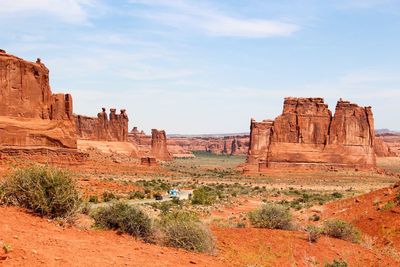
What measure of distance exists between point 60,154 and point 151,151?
233 ft

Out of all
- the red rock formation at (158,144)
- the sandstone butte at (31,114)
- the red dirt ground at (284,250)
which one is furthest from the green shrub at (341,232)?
the red rock formation at (158,144)

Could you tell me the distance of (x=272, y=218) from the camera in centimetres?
1513

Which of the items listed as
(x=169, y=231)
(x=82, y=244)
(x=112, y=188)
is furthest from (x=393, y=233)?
(x=112, y=188)

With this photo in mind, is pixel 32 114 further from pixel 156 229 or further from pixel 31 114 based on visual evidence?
pixel 156 229

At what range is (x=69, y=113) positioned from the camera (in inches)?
1850

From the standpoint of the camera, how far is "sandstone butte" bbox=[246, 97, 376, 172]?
71688 mm

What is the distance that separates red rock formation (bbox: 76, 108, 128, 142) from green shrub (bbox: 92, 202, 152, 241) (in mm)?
84181

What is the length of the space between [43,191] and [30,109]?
113 ft

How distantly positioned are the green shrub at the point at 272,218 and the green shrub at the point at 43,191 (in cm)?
643

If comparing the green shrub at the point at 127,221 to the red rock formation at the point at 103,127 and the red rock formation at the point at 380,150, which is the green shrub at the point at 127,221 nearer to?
the red rock formation at the point at 103,127

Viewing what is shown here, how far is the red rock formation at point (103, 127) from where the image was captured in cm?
9469

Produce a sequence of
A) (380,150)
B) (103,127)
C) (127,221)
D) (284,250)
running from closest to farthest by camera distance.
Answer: (127,221) < (284,250) < (103,127) < (380,150)

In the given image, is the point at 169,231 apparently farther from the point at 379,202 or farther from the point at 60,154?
the point at 60,154

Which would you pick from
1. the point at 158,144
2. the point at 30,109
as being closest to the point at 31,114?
the point at 30,109
